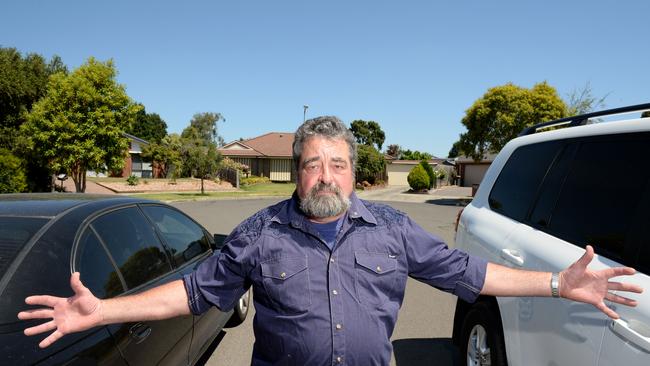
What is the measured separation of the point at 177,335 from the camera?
2.83m

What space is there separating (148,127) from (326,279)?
268 feet

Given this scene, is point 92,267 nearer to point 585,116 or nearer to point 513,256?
point 513,256

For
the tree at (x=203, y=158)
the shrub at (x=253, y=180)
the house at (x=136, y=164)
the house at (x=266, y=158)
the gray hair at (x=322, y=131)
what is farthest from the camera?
the house at (x=266, y=158)

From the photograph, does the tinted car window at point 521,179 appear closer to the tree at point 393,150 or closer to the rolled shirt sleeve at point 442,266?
the rolled shirt sleeve at point 442,266

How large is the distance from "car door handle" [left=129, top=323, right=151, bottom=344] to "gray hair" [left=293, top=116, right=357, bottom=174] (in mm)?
1255

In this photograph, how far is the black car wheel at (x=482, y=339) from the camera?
2.63 meters

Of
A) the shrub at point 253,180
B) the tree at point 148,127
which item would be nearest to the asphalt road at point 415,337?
the shrub at point 253,180

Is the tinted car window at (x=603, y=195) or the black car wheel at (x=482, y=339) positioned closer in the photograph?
the tinted car window at (x=603, y=195)

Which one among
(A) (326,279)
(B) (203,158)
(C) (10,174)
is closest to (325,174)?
(A) (326,279)

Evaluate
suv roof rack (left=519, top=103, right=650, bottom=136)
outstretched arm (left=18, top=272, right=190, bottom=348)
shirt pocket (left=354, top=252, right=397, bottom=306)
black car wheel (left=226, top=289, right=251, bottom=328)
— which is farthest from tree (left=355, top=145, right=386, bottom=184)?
outstretched arm (left=18, top=272, right=190, bottom=348)

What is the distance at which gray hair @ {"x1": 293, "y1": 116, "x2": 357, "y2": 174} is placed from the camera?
6.69ft

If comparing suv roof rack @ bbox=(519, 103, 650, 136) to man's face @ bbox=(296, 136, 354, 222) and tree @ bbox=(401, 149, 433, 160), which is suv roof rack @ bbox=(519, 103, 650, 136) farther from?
tree @ bbox=(401, 149, 433, 160)

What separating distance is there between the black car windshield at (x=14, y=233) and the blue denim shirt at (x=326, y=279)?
0.95 m

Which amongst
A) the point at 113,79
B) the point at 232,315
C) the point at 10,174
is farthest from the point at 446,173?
the point at 232,315
